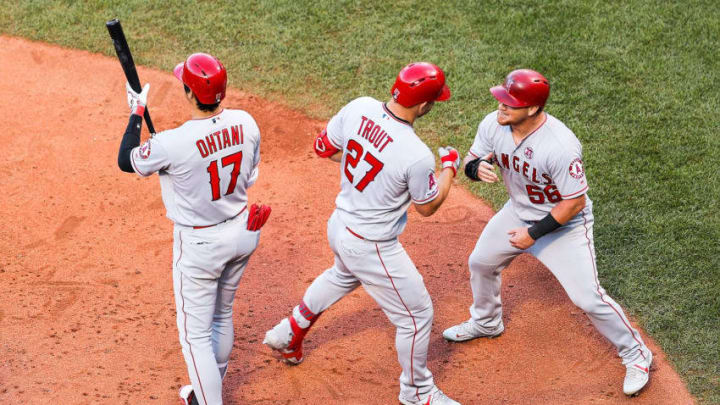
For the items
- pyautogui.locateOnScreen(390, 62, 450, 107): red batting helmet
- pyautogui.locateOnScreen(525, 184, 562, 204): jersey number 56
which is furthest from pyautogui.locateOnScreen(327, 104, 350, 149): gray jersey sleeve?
pyautogui.locateOnScreen(525, 184, 562, 204): jersey number 56

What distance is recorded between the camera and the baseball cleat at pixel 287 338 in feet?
18.3

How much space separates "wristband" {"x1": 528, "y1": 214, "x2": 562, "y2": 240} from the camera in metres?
5.16

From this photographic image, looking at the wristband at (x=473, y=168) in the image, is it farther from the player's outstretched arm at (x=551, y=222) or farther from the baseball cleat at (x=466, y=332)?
the baseball cleat at (x=466, y=332)

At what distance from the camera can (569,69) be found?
898 cm

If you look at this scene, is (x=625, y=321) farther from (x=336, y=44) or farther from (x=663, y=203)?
(x=336, y=44)

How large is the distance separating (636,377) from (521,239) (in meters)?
1.26

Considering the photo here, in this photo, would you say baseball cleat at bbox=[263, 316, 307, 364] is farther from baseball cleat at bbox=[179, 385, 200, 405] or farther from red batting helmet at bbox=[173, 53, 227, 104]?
red batting helmet at bbox=[173, 53, 227, 104]

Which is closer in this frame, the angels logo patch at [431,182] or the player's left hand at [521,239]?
the angels logo patch at [431,182]

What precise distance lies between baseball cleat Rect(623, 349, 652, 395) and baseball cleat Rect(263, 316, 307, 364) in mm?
2175

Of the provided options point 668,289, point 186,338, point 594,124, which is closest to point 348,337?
point 186,338

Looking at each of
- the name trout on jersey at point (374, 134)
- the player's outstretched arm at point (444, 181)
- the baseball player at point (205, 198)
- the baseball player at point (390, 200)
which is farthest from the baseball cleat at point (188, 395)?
the name trout on jersey at point (374, 134)

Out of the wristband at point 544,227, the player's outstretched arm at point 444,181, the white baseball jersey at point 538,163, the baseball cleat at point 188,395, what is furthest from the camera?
the baseball cleat at point 188,395

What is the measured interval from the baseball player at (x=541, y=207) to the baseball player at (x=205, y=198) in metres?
1.53

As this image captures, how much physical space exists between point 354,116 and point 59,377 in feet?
8.93
